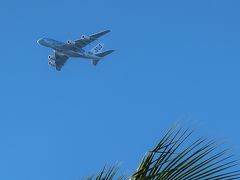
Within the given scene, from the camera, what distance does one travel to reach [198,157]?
2.33m

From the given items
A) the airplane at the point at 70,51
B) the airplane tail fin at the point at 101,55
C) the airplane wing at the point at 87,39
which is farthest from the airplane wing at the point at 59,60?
the airplane wing at the point at 87,39

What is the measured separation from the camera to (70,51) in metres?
88.4

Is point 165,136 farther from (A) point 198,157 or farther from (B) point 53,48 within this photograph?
(B) point 53,48

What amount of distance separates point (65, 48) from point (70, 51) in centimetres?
100

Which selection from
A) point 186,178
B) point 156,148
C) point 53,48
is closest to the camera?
point 186,178

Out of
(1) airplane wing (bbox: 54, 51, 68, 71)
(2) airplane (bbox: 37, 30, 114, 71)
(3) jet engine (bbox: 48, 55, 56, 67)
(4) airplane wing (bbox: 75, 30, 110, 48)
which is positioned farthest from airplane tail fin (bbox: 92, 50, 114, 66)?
(4) airplane wing (bbox: 75, 30, 110, 48)

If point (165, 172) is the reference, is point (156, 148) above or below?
above

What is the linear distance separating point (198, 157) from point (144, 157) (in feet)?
0.81

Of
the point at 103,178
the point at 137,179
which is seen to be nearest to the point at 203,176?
the point at 137,179

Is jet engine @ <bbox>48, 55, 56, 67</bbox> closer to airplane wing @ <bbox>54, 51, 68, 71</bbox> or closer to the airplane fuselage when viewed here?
airplane wing @ <bbox>54, 51, 68, 71</bbox>

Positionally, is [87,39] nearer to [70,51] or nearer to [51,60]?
[70,51]

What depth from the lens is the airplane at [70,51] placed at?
85387 millimetres

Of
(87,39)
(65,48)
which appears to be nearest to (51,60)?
(65,48)

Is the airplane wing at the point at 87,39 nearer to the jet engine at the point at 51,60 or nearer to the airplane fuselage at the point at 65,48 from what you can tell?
the airplane fuselage at the point at 65,48
